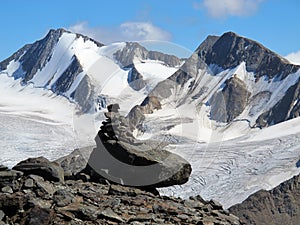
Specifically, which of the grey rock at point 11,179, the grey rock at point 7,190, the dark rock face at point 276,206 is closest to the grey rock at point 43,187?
the grey rock at point 11,179

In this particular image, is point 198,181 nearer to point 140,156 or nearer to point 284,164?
point 284,164

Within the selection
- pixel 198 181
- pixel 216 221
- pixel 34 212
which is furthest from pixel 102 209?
pixel 198 181

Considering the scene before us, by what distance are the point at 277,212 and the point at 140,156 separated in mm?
76149

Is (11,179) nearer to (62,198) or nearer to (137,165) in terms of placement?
(62,198)

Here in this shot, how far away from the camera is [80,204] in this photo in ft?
47.1

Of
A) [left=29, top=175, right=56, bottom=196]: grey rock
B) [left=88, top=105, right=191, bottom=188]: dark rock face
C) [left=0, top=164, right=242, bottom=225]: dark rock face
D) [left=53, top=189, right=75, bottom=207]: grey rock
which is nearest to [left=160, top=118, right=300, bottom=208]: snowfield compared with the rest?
[left=88, top=105, right=191, bottom=188]: dark rock face

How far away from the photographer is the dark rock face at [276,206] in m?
82.4

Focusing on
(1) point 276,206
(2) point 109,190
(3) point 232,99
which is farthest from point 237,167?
(3) point 232,99

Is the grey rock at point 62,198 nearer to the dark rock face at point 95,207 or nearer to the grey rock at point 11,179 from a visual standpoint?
the dark rock face at point 95,207

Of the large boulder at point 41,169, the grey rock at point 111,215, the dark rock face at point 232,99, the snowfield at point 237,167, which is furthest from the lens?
the dark rock face at point 232,99

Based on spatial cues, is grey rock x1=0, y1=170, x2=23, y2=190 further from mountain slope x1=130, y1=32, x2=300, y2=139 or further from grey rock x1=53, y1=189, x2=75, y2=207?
mountain slope x1=130, y1=32, x2=300, y2=139

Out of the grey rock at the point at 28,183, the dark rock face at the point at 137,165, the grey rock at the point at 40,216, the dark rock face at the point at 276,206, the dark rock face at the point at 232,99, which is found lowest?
the grey rock at the point at 40,216

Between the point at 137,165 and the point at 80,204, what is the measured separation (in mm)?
4334

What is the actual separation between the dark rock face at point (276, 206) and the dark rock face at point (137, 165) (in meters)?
62.3
